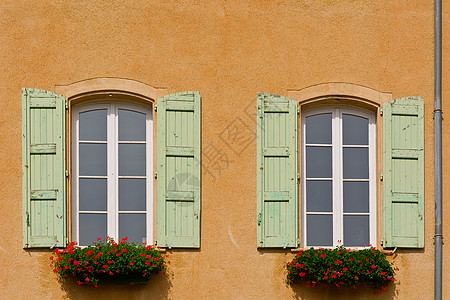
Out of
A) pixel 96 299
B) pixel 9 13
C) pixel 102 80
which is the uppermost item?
pixel 9 13

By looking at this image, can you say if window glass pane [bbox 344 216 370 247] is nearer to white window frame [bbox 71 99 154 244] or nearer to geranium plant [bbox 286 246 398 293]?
geranium plant [bbox 286 246 398 293]

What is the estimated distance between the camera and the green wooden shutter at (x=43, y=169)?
24.7ft

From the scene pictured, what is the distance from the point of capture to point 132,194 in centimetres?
787

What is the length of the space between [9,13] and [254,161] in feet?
9.71

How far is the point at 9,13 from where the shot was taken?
306 inches

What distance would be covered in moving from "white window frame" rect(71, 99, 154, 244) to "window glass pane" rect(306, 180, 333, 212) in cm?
168

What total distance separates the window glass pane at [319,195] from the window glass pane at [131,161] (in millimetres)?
1782

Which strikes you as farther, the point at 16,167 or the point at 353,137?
the point at 353,137

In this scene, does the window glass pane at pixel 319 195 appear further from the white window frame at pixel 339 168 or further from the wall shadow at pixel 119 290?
the wall shadow at pixel 119 290

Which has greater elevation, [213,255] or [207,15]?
[207,15]

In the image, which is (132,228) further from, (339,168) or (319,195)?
(339,168)

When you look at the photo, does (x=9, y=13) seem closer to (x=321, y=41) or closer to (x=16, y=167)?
(x=16, y=167)

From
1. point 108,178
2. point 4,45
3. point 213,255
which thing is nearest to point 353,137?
point 213,255

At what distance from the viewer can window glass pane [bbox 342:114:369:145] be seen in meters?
8.13
